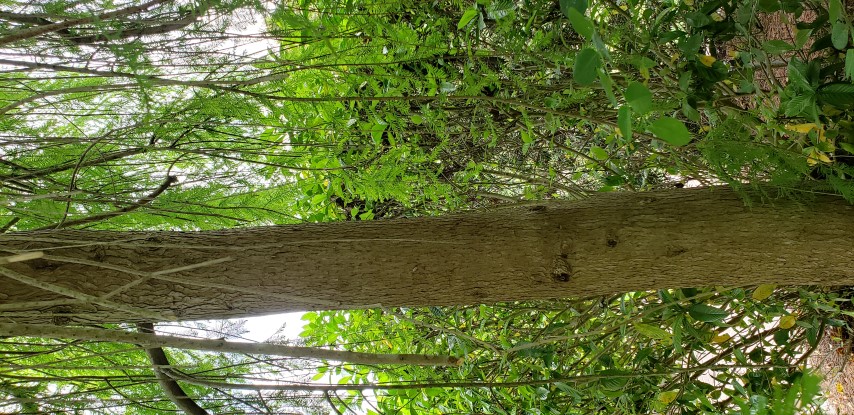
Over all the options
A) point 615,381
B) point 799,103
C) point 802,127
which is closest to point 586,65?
point 799,103

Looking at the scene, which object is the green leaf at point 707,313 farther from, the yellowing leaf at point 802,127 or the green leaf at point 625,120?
the green leaf at point 625,120

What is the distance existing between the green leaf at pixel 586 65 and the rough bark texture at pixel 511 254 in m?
0.64

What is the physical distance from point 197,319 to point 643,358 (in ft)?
4.80

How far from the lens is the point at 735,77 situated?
197 centimetres

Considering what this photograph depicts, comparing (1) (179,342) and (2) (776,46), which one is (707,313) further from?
(1) (179,342)

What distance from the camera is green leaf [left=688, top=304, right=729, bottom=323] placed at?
5.78ft

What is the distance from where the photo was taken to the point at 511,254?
5.18 feet

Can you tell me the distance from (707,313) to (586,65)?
42.7 inches

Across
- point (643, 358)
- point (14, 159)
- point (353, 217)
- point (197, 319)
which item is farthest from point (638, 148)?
point (14, 159)

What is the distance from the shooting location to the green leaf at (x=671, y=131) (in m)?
0.97

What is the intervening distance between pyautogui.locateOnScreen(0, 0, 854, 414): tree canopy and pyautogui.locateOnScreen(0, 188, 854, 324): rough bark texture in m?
0.11

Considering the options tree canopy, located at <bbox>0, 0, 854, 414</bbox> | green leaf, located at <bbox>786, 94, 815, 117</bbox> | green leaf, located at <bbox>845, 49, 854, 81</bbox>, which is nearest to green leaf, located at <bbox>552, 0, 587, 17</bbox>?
tree canopy, located at <bbox>0, 0, 854, 414</bbox>

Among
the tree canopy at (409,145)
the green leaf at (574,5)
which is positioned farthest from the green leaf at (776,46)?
the green leaf at (574,5)

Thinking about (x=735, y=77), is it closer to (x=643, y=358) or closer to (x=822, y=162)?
(x=822, y=162)
